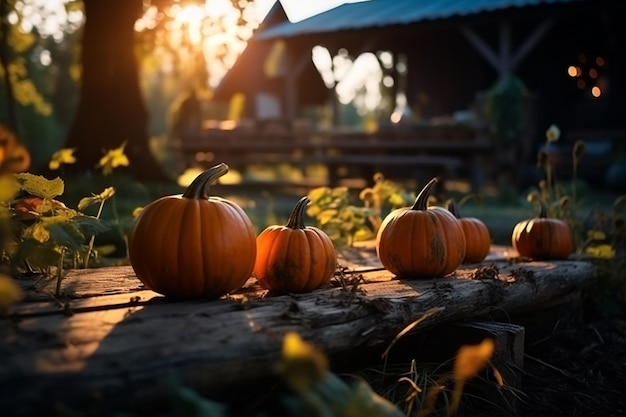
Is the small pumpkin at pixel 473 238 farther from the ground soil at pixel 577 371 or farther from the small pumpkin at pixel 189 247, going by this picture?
the small pumpkin at pixel 189 247

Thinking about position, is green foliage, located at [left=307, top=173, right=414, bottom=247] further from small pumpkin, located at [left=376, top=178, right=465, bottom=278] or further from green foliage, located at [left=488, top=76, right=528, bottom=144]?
green foliage, located at [left=488, top=76, right=528, bottom=144]

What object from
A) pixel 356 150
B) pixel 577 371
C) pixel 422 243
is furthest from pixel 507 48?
pixel 422 243

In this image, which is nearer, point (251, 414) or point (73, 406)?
point (73, 406)

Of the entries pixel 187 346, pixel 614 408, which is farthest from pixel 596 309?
pixel 187 346

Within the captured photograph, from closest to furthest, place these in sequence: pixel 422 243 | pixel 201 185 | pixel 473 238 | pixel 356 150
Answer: pixel 201 185
pixel 422 243
pixel 473 238
pixel 356 150

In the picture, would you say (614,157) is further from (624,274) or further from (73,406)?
(73,406)

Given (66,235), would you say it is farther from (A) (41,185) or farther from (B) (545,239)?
(B) (545,239)

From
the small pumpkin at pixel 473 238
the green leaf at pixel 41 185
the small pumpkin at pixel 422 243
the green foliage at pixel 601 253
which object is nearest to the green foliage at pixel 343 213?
the small pumpkin at pixel 473 238

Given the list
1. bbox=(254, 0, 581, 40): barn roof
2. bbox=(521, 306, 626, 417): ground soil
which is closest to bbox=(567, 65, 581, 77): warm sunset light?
bbox=(254, 0, 581, 40): barn roof

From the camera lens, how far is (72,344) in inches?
57.8

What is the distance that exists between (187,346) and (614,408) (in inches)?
65.0

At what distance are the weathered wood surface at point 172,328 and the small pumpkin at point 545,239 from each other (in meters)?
0.86

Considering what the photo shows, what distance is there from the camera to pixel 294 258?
221 centimetres

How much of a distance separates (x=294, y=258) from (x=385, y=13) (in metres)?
13.3
